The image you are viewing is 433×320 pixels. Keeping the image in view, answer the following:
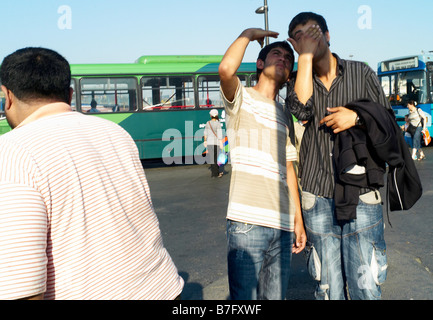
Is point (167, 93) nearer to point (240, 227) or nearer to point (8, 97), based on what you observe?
point (240, 227)

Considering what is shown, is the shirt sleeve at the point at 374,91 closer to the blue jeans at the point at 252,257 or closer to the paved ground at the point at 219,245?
the blue jeans at the point at 252,257

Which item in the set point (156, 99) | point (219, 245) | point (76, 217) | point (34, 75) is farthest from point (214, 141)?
point (76, 217)

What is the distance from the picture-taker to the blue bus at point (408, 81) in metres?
16.0

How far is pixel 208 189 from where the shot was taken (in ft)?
32.8

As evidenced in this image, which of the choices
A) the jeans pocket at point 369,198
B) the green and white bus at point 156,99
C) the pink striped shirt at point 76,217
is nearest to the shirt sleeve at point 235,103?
the pink striped shirt at point 76,217

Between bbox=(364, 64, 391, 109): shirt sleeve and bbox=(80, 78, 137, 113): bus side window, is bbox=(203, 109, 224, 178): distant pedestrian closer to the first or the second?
bbox=(80, 78, 137, 113): bus side window

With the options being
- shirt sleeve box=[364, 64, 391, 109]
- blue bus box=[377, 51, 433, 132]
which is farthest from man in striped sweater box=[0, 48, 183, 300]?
blue bus box=[377, 51, 433, 132]

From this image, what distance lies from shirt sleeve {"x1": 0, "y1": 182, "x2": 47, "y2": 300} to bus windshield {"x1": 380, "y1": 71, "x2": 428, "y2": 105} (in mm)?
17163

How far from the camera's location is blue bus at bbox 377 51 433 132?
52.5 ft

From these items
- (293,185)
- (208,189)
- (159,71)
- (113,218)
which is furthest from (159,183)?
(113,218)

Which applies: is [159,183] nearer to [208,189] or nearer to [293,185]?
[208,189]

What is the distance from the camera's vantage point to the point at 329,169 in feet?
8.19

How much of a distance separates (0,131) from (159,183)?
6382 mm
